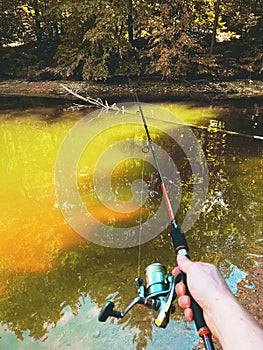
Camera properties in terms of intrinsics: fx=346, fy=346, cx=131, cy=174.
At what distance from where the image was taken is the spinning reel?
4.73 feet

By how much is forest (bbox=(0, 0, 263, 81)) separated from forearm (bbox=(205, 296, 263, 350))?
1068 cm

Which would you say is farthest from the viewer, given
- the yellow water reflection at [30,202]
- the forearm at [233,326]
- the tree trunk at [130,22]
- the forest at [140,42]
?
the tree trunk at [130,22]

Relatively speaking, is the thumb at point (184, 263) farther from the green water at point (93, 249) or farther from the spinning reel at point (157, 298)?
the green water at point (93, 249)

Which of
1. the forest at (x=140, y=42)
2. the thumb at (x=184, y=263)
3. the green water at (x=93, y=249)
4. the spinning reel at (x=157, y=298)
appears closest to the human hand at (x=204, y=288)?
the thumb at (x=184, y=263)

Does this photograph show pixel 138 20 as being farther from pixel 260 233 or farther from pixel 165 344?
pixel 165 344

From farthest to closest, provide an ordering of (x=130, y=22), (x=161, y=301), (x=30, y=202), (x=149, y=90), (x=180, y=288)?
(x=130, y=22), (x=149, y=90), (x=30, y=202), (x=161, y=301), (x=180, y=288)

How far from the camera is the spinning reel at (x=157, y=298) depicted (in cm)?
144

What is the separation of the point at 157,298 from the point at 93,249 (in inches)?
91.2

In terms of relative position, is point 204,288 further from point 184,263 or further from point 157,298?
point 157,298

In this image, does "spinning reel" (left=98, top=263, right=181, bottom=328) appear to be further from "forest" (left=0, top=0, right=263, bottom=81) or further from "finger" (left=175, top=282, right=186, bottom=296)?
"forest" (left=0, top=0, right=263, bottom=81)

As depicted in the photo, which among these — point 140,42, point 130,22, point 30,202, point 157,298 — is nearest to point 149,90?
point 130,22

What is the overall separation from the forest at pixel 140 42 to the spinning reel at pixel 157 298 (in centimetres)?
1028

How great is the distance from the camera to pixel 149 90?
11.0m

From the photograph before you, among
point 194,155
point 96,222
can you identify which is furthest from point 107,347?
point 194,155
